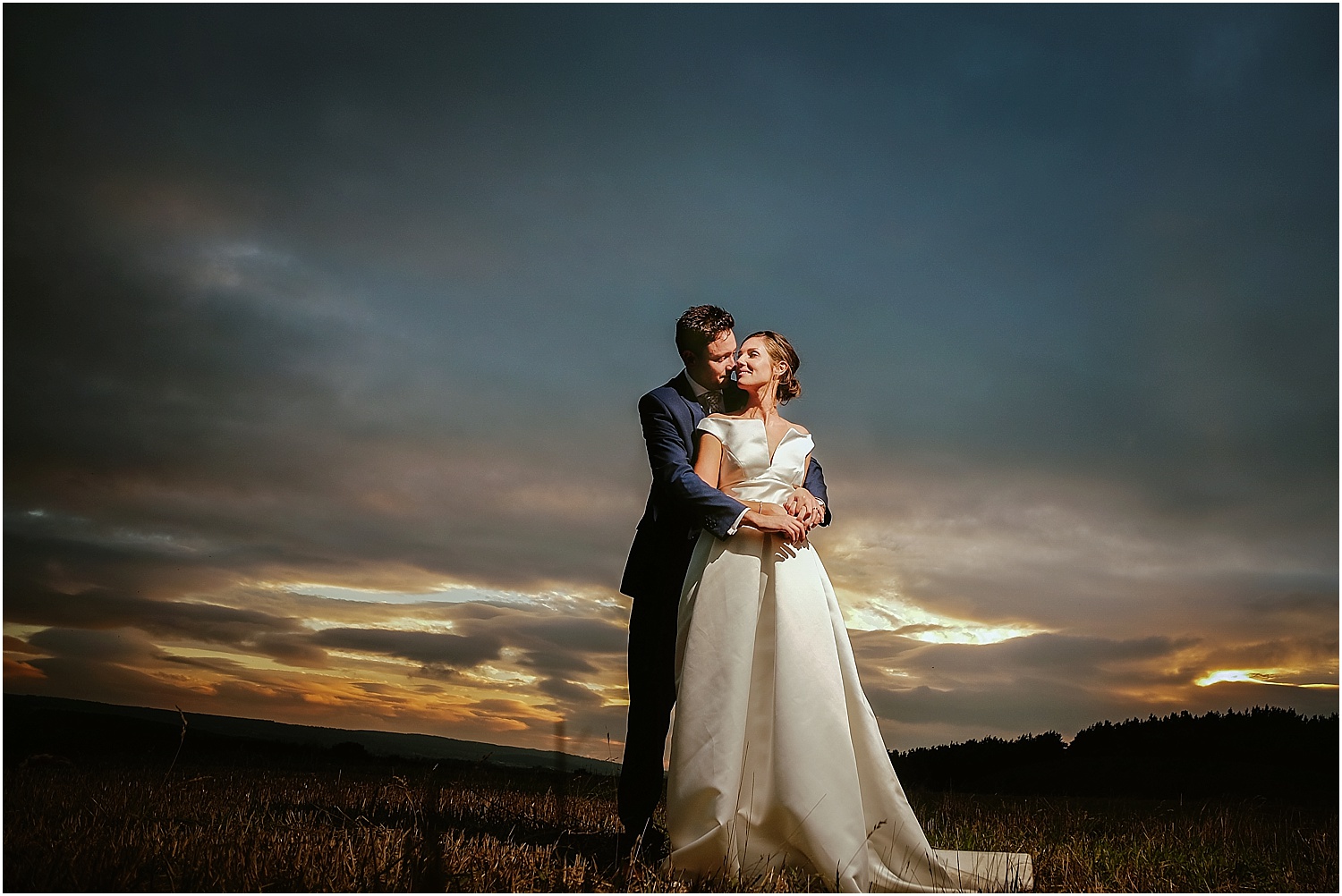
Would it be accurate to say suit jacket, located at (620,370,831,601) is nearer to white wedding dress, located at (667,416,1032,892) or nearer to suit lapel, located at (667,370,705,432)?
suit lapel, located at (667,370,705,432)

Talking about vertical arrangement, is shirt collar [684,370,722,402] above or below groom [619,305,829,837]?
above

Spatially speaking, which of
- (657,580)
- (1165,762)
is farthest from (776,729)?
(1165,762)

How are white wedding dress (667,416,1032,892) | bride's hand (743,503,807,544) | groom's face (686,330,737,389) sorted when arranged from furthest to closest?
groom's face (686,330,737,389)
bride's hand (743,503,807,544)
white wedding dress (667,416,1032,892)

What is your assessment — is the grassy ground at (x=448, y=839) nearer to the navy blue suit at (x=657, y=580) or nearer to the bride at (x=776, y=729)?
the bride at (x=776, y=729)

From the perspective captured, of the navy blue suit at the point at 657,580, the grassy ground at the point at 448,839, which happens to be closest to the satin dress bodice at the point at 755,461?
the navy blue suit at the point at 657,580

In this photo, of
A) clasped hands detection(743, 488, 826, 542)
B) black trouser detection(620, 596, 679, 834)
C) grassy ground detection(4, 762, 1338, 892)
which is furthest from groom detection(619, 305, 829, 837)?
grassy ground detection(4, 762, 1338, 892)

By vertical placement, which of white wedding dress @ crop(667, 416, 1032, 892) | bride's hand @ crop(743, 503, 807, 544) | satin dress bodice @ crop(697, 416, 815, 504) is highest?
satin dress bodice @ crop(697, 416, 815, 504)

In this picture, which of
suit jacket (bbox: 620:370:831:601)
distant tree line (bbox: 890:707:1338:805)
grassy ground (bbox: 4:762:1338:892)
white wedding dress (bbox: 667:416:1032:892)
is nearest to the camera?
grassy ground (bbox: 4:762:1338:892)

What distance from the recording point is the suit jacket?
5.14 m

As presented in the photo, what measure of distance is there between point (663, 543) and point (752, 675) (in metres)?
1.06

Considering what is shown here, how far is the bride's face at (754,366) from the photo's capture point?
16.5ft

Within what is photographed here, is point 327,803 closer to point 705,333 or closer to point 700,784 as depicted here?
point 700,784

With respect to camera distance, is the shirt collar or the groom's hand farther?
the shirt collar

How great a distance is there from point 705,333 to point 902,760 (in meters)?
8.93
